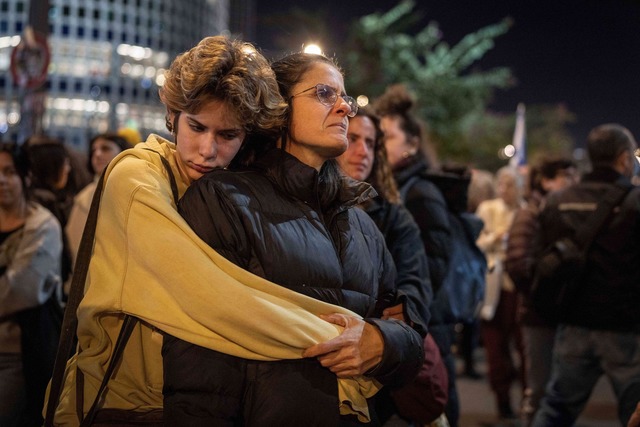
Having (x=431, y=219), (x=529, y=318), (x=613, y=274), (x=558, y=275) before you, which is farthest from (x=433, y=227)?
(x=529, y=318)

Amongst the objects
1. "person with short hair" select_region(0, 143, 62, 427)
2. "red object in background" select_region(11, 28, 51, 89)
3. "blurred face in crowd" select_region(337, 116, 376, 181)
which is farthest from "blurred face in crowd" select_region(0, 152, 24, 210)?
"red object in background" select_region(11, 28, 51, 89)

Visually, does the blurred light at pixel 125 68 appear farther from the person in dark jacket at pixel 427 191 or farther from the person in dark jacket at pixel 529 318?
the person in dark jacket at pixel 427 191

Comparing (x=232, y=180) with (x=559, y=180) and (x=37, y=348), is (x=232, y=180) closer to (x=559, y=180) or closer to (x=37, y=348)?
(x=37, y=348)

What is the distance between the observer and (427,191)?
15.1 feet

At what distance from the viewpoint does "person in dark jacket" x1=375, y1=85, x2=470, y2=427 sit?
4.48 metres

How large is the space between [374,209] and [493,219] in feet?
18.2

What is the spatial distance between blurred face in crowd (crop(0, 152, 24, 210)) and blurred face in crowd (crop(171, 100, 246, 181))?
77.8 inches

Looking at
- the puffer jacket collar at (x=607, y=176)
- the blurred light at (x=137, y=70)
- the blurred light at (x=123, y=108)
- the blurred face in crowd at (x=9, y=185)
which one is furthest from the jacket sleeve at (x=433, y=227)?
the blurred light at (x=137, y=70)

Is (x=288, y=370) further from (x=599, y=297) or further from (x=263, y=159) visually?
(x=599, y=297)

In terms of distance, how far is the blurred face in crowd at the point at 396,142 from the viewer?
4953 mm

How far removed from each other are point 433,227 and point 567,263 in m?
1.12

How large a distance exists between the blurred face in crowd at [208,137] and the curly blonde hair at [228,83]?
3cm

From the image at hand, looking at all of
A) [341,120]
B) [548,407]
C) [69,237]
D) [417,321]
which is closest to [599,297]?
[548,407]

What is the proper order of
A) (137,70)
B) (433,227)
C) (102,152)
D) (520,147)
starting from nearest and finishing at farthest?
(433,227) → (102,152) → (520,147) → (137,70)
